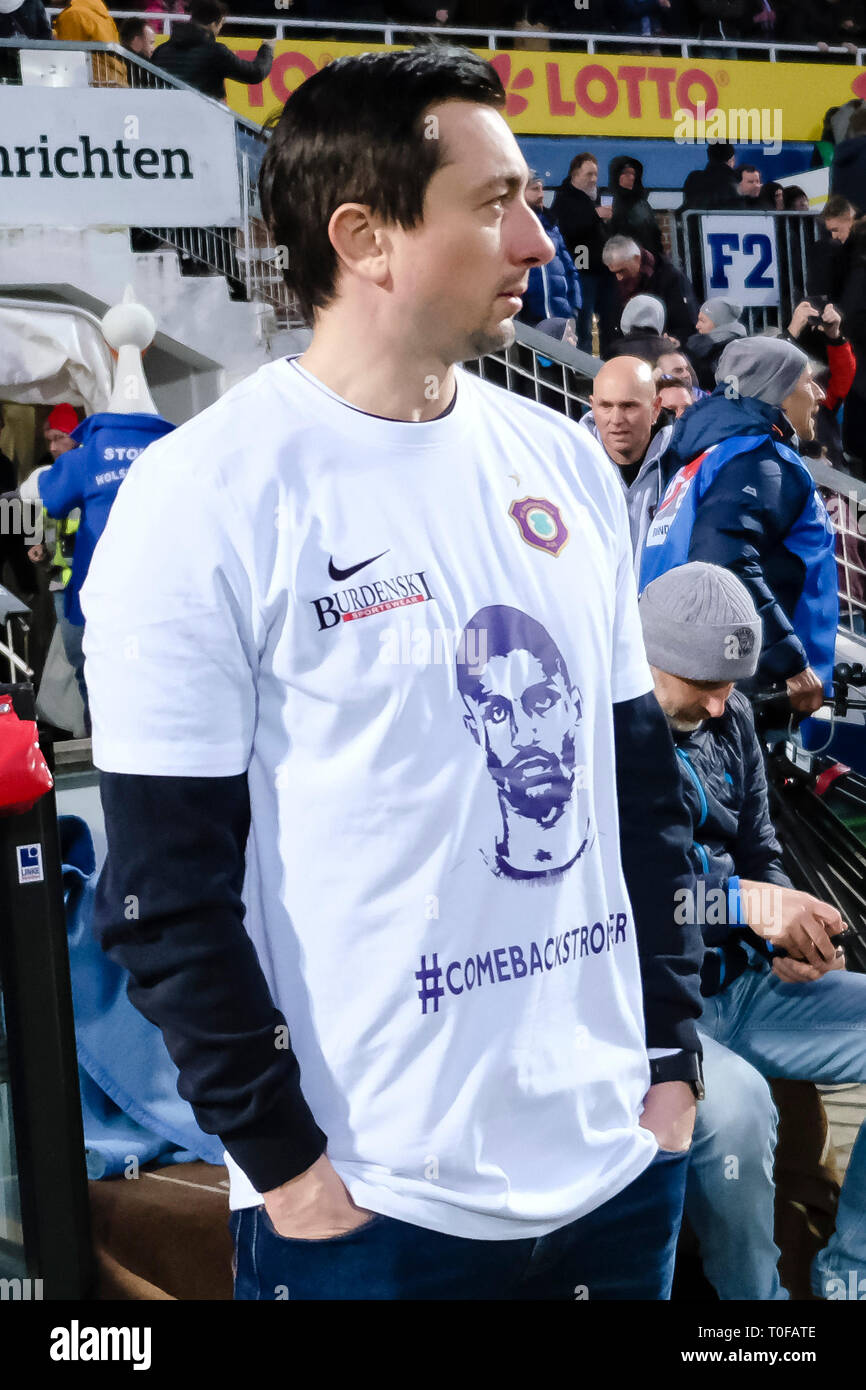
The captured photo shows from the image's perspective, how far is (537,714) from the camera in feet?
4.06

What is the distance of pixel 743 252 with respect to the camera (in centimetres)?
499

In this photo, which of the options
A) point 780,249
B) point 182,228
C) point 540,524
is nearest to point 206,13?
point 182,228

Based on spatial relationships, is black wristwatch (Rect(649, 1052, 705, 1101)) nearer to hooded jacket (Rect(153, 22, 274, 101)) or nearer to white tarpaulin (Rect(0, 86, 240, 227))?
white tarpaulin (Rect(0, 86, 240, 227))

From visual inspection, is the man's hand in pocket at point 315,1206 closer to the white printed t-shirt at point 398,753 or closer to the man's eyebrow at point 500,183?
the white printed t-shirt at point 398,753

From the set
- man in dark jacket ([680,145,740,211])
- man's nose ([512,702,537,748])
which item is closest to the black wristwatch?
man's nose ([512,702,537,748])

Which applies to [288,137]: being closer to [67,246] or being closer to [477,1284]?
[477,1284]

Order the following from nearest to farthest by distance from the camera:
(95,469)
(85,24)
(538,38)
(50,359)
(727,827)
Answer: (727,827)
(95,469)
(50,359)
(85,24)
(538,38)

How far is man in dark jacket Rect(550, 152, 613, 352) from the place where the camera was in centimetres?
411

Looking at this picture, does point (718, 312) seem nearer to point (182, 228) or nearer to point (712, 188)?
point (712, 188)

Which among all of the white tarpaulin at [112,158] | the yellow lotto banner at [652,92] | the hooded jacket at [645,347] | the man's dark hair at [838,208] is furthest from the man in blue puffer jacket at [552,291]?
the white tarpaulin at [112,158]

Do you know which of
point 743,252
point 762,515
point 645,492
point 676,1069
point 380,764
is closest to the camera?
point 380,764

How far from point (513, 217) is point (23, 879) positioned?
112 cm

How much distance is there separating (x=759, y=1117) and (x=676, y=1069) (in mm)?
718
